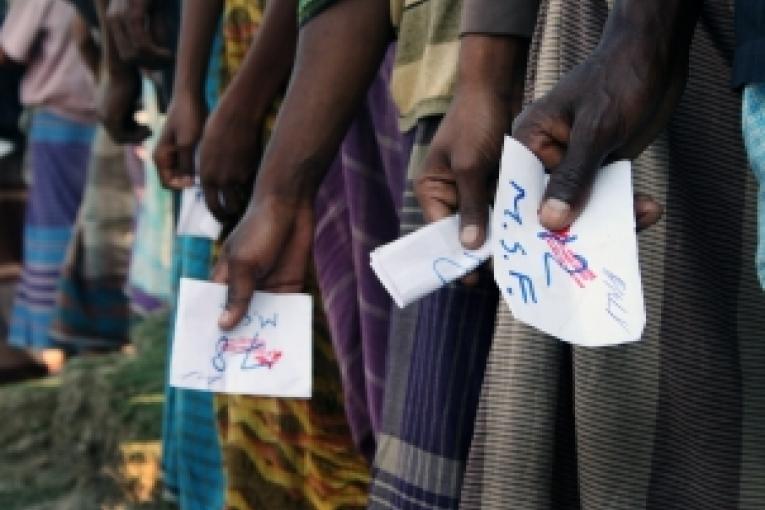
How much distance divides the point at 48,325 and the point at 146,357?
3.35 ft

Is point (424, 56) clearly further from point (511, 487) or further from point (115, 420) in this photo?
point (115, 420)

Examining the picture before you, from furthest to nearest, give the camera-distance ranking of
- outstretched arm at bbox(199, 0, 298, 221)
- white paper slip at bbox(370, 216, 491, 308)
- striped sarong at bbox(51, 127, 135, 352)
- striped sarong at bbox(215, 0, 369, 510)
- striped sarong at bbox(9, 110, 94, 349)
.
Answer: striped sarong at bbox(9, 110, 94, 349) → striped sarong at bbox(51, 127, 135, 352) → striped sarong at bbox(215, 0, 369, 510) → outstretched arm at bbox(199, 0, 298, 221) → white paper slip at bbox(370, 216, 491, 308)

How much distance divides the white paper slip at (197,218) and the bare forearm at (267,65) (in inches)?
6.2

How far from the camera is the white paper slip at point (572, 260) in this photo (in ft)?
2.96

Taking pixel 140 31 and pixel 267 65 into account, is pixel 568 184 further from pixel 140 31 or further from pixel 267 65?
pixel 140 31

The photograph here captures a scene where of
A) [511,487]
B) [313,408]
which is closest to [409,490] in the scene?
[511,487]

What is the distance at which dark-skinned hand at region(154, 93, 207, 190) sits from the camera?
2037mm

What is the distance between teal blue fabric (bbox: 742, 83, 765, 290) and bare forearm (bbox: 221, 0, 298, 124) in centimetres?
94

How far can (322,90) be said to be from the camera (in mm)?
1489

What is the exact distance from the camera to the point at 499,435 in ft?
3.64

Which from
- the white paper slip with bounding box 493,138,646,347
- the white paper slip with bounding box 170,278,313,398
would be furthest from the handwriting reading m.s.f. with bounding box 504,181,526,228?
the white paper slip with bounding box 170,278,313,398

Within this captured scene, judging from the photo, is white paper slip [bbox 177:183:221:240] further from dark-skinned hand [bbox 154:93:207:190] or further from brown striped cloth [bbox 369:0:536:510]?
brown striped cloth [bbox 369:0:536:510]

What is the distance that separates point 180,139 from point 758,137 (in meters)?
1.29

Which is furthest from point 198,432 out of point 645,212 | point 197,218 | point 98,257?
point 98,257
